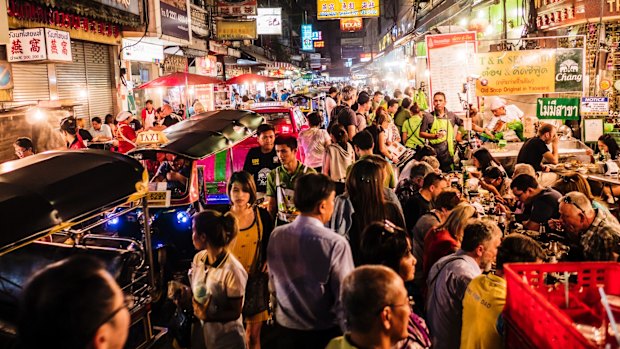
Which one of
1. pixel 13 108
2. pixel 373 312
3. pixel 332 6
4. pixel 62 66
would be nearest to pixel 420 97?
pixel 62 66

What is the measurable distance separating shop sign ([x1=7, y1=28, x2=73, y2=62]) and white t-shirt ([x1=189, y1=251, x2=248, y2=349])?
10.3 m

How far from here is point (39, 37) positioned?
12.4 m

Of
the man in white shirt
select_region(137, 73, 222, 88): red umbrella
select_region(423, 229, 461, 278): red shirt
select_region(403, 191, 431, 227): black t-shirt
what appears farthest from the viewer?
select_region(137, 73, 222, 88): red umbrella

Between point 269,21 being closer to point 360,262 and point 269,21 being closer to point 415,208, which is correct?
point 415,208

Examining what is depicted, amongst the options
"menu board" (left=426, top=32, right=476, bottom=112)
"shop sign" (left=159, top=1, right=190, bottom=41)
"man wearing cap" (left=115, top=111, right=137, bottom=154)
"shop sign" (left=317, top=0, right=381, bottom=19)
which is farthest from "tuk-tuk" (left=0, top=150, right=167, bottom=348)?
"shop sign" (left=317, top=0, right=381, bottom=19)

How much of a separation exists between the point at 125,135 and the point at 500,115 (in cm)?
913

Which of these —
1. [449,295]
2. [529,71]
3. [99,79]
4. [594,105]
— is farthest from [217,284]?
[99,79]

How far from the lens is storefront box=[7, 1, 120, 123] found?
12492mm

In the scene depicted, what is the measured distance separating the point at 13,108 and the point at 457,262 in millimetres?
10910

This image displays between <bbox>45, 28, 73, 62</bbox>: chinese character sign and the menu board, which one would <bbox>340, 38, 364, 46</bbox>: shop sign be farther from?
the menu board

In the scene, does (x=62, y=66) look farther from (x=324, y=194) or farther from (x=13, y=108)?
(x=324, y=194)

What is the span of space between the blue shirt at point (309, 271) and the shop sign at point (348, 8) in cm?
2959

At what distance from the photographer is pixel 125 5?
56.5ft

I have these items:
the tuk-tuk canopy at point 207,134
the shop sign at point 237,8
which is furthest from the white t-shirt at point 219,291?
the shop sign at point 237,8
